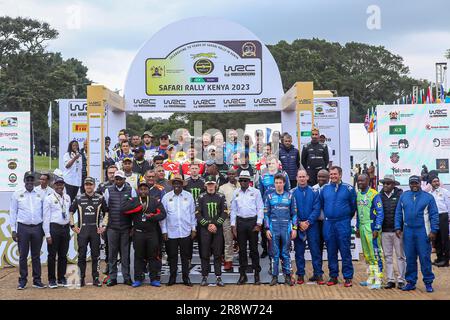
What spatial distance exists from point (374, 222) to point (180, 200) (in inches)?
133

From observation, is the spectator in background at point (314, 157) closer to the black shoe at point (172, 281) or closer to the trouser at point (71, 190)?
the black shoe at point (172, 281)

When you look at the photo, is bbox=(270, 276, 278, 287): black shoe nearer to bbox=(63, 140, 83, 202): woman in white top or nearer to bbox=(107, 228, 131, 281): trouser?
bbox=(107, 228, 131, 281): trouser

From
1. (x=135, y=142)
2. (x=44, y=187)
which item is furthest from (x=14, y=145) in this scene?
(x=44, y=187)

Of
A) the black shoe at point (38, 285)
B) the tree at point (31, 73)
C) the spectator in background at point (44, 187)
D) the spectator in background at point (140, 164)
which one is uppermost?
the tree at point (31, 73)

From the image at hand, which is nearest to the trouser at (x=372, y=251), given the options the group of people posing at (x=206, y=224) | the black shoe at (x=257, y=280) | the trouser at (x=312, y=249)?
the group of people posing at (x=206, y=224)

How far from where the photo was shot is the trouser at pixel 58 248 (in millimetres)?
10547

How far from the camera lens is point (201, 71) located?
620 inches

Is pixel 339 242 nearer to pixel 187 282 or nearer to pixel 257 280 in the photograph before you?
pixel 257 280

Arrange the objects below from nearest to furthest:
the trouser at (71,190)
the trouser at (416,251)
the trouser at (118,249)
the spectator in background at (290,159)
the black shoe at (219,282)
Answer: the trouser at (416,251) < the black shoe at (219,282) < the trouser at (118,249) < the spectator in background at (290,159) < the trouser at (71,190)

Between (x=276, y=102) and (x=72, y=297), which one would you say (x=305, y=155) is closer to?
(x=276, y=102)

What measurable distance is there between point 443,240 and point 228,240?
497 cm

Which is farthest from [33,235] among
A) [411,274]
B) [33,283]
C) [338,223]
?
[411,274]

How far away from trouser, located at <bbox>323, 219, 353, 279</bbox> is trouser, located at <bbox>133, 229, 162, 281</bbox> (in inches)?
118

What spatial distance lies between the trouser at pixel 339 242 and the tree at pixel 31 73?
119 ft
